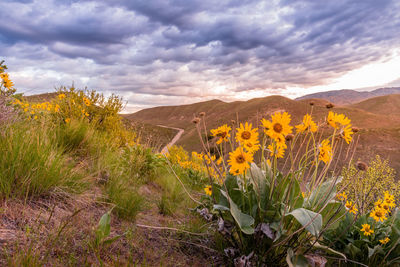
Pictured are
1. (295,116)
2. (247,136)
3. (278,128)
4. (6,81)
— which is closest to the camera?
(278,128)

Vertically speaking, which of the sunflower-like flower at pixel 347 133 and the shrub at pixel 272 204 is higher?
the sunflower-like flower at pixel 347 133

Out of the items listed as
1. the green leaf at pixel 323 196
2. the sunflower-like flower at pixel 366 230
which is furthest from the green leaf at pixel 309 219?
the sunflower-like flower at pixel 366 230

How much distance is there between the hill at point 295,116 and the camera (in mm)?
16172

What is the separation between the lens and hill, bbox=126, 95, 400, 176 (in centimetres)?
1617

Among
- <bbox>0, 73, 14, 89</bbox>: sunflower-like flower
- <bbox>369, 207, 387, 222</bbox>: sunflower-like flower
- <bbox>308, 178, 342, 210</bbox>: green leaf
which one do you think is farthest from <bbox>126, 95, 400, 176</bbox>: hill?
<bbox>0, 73, 14, 89</bbox>: sunflower-like flower

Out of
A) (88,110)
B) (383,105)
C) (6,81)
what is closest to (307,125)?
(6,81)

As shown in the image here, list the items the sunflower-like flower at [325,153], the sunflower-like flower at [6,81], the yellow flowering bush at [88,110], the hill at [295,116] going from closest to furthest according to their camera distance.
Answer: the sunflower-like flower at [325,153] < the sunflower-like flower at [6,81] < the yellow flowering bush at [88,110] < the hill at [295,116]

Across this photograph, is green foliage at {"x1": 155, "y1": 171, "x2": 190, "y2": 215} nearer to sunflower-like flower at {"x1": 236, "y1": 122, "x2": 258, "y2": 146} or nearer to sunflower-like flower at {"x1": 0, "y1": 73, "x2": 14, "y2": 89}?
sunflower-like flower at {"x1": 236, "y1": 122, "x2": 258, "y2": 146}

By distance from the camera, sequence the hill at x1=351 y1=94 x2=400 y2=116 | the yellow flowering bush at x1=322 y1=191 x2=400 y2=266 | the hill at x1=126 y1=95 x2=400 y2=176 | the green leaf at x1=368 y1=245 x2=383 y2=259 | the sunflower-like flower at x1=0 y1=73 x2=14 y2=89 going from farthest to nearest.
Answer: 1. the hill at x1=351 y1=94 x2=400 y2=116
2. the hill at x1=126 y1=95 x2=400 y2=176
3. the sunflower-like flower at x1=0 y1=73 x2=14 y2=89
4. the yellow flowering bush at x1=322 y1=191 x2=400 y2=266
5. the green leaf at x1=368 y1=245 x2=383 y2=259

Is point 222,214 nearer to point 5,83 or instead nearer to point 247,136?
point 247,136

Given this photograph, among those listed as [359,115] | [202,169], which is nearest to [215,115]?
[359,115]

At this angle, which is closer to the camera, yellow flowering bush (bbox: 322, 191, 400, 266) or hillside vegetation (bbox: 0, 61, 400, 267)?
hillside vegetation (bbox: 0, 61, 400, 267)

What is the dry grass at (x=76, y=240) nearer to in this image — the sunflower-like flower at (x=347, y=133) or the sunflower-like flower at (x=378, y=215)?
the sunflower-like flower at (x=347, y=133)

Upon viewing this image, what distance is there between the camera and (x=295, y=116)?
44.8 meters
